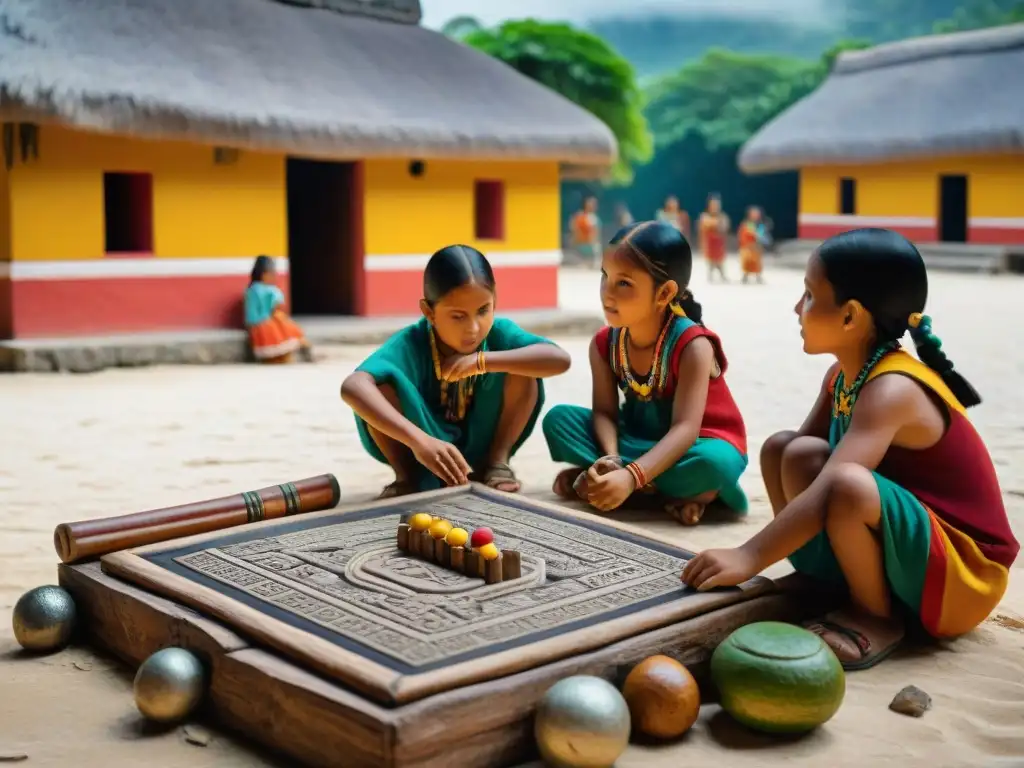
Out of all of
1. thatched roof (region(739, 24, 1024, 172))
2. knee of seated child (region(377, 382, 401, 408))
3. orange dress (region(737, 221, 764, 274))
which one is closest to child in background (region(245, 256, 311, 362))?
knee of seated child (region(377, 382, 401, 408))

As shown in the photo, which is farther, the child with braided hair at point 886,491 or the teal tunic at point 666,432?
the teal tunic at point 666,432

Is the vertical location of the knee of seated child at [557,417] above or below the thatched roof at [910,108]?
below

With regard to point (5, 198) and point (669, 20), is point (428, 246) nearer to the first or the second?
point (5, 198)

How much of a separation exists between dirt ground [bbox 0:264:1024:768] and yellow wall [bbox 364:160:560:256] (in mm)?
1470

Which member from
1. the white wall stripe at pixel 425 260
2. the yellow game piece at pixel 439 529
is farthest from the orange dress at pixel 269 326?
the yellow game piece at pixel 439 529

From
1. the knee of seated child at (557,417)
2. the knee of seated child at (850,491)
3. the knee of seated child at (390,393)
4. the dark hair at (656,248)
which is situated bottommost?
the knee of seated child at (557,417)

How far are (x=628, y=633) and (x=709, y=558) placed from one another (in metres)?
0.36

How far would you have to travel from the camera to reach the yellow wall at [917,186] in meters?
19.0

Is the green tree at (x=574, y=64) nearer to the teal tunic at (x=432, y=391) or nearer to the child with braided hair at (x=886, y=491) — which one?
the teal tunic at (x=432, y=391)

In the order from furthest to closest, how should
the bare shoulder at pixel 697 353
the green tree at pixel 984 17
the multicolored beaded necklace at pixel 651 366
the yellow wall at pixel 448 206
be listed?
the green tree at pixel 984 17
the yellow wall at pixel 448 206
the multicolored beaded necklace at pixel 651 366
the bare shoulder at pixel 697 353

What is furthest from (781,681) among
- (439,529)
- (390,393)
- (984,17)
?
(984,17)

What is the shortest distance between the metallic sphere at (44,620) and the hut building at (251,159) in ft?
21.0

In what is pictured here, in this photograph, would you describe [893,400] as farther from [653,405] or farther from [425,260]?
[425,260]

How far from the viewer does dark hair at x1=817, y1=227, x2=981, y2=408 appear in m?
2.93
